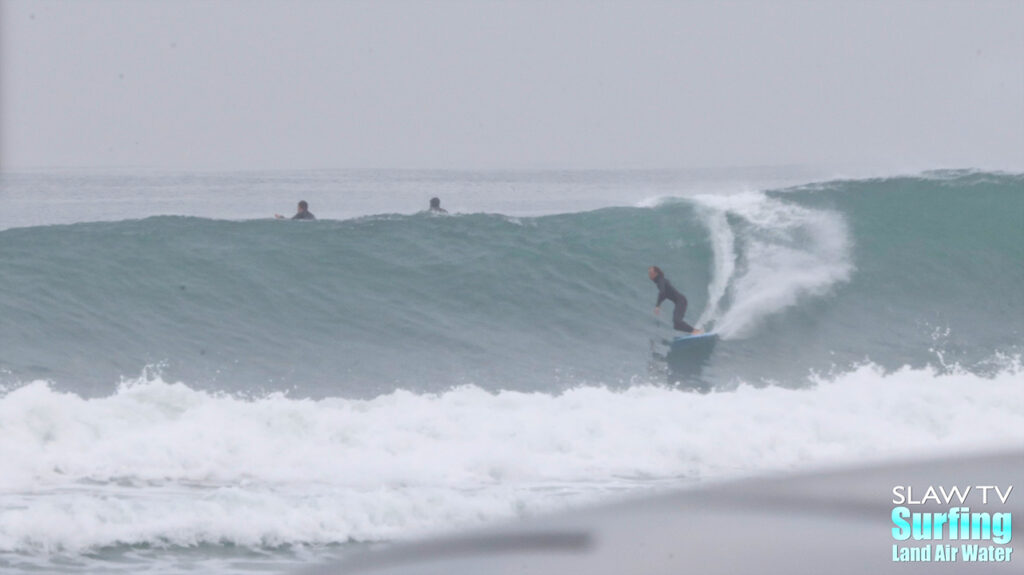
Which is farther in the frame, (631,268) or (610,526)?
(631,268)

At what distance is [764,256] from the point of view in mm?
17734

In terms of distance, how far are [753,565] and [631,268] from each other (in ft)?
53.4

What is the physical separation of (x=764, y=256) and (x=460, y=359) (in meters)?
6.31

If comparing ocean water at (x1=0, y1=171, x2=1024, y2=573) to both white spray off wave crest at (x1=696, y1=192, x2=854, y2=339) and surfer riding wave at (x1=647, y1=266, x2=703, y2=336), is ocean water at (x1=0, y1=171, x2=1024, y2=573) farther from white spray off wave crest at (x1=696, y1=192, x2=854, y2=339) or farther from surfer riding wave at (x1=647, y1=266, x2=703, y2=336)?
surfer riding wave at (x1=647, y1=266, x2=703, y2=336)

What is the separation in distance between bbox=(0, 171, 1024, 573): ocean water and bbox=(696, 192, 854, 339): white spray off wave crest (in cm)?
6

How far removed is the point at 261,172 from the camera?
47.6m

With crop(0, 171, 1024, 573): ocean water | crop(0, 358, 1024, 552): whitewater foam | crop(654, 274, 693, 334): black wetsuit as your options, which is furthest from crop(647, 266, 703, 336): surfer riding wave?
crop(0, 358, 1024, 552): whitewater foam

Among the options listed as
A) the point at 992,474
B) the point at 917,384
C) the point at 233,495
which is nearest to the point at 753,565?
the point at 992,474

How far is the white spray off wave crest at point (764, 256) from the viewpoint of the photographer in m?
16.2

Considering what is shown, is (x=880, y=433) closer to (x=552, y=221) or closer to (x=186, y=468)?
(x=186, y=468)

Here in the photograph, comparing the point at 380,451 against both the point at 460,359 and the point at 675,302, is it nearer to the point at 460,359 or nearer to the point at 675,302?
the point at 460,359

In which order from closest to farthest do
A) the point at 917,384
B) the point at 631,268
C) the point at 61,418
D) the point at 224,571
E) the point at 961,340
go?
the point at 224,571 → the point at 61,418 → the point at 917,384 → the point at 961,340 → the point at 631,268

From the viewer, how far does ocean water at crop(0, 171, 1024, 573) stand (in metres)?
7.93

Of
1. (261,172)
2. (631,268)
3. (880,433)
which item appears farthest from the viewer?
(261,172)
